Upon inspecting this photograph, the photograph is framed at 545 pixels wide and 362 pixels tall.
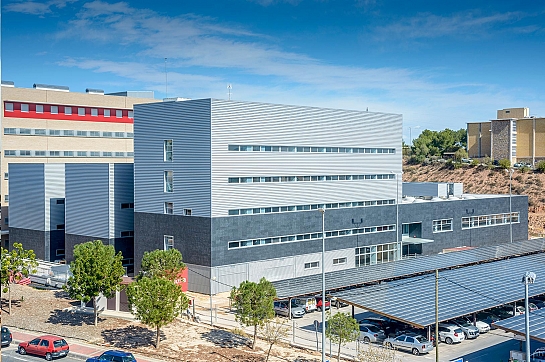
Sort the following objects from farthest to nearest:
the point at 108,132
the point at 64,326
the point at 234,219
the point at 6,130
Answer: the point at 108,132 → the point at 6,130 → the point at 234,219 → the point at 64,326

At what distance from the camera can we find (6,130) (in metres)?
71.1

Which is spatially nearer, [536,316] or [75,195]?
[536,316]

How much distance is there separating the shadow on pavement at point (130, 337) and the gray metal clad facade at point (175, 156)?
42.3ft

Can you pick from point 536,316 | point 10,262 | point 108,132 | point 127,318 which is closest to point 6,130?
point 108,132

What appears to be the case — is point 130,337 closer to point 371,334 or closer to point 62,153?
point 371,334

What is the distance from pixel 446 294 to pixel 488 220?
35.2 meters

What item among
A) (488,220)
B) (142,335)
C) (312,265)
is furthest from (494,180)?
(142,335)

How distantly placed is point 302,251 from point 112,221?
17600mm

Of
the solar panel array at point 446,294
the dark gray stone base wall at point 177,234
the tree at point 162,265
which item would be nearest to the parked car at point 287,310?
the solar panel array at point 446,294

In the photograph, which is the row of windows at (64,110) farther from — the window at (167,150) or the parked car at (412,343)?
the parked car at (412,343)

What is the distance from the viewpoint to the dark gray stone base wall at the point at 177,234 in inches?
1859

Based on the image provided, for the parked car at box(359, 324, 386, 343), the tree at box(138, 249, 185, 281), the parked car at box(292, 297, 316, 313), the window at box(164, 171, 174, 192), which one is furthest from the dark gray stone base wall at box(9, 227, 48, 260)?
the parked car at box(359, 324, 386, 343)

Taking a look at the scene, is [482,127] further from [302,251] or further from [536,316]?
[536,316]

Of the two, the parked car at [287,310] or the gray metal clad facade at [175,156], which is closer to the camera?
the parked car at [287,310]
